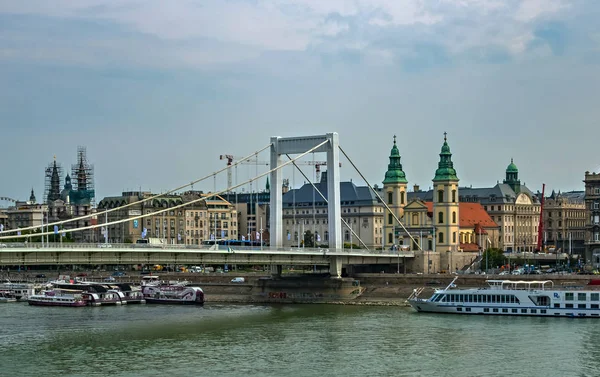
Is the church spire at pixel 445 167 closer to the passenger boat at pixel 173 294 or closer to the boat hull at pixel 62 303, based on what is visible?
the passenger boat at pixel 173 294

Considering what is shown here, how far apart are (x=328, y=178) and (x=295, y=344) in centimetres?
3245

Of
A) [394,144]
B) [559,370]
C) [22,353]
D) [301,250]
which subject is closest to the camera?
[559,370]

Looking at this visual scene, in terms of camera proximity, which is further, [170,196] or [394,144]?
[170,196]

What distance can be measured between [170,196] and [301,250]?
79.1 m

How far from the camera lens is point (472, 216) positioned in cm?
14550

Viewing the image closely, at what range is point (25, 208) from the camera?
7283 inches

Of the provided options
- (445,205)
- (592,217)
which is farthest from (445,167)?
(592,217)

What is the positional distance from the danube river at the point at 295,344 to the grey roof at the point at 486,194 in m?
82.3

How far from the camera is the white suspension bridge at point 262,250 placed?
70500 mm

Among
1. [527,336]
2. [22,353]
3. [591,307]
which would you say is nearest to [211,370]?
[22,353]

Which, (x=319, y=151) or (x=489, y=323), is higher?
(x=319, y=151)

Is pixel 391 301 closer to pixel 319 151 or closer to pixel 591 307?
pixel 319 151

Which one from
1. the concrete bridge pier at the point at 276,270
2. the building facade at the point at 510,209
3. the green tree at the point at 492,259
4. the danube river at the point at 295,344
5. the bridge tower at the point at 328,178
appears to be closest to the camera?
the danube river at the point at 295,344

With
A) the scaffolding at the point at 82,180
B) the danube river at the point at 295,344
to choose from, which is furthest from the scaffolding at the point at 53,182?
the danube river at the point at 295,344
